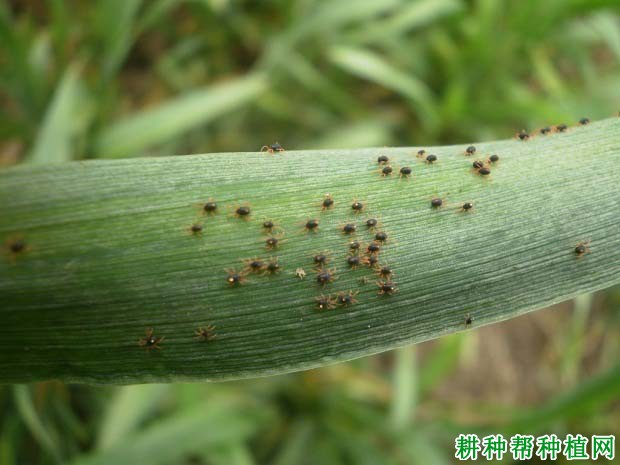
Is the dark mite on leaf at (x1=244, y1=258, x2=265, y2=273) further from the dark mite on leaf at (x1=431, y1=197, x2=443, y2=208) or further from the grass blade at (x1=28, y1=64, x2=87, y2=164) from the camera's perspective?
the grass blade at (x1=28, y1=64, x2=87, y2=164)

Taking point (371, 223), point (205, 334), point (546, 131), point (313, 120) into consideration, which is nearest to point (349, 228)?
point (371, 223)

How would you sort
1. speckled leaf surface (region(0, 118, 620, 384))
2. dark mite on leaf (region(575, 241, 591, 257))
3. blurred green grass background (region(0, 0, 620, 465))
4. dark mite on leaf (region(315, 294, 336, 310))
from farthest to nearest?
blurred green grass background (region(0, 0, 620, 465)) → dark mite on leaf (region(575, 241, 591, 257)) → dark mite on leaf (region(315, 294, 336, 310)) → speckled leaf surface (region(0, 118, 620, 384))

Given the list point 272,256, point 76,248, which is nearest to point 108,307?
point 76,248

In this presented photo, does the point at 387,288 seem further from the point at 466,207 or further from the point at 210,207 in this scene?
the point at 210,207

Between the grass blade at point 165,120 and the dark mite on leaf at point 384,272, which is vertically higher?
the grass blade at point 165,120

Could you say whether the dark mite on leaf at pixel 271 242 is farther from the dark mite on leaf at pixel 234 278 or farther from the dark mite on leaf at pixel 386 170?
the dark mite on leaf at pixel 386 170

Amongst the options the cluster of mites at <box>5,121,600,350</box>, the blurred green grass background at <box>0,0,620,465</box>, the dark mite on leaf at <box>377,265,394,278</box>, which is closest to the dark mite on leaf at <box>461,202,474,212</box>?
the cluster of mites at <box>5,121,600,350</box>

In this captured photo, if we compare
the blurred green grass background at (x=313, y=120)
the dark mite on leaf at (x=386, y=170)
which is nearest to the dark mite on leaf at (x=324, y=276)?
the dark mite on leaf at (x=386, y=170)
